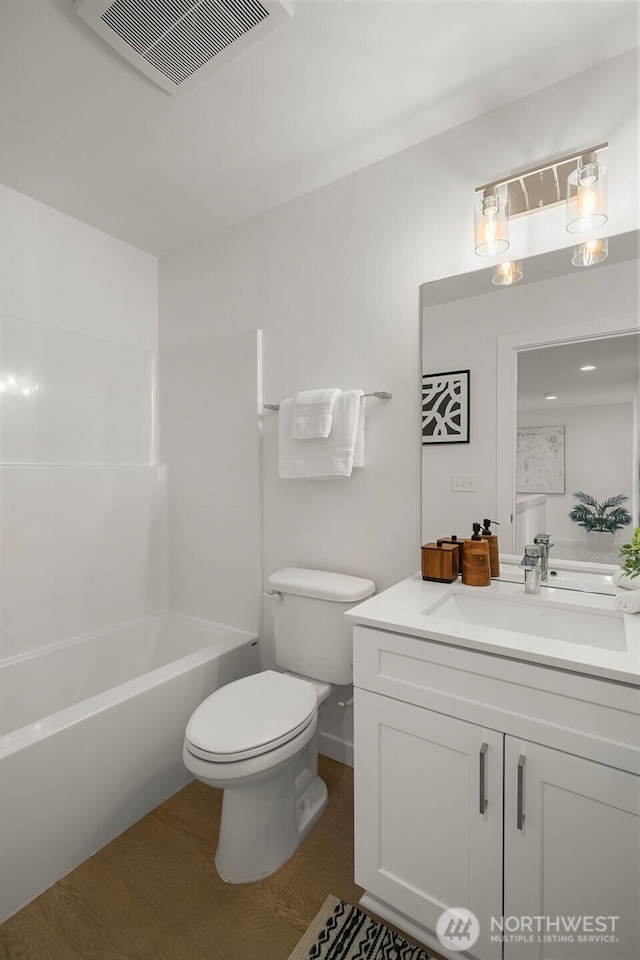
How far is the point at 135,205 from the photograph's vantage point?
211cm

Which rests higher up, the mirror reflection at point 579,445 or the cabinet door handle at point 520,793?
the mirror reflection at point 579,445

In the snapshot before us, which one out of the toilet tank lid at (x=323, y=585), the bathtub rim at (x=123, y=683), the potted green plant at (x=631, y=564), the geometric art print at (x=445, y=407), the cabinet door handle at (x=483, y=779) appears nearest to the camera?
the cabinet door handle at (x=483, y=779)

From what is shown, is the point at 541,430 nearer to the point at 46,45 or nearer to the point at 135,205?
the point at 46,45

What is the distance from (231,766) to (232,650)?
2.49 feet

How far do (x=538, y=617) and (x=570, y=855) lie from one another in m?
0.54

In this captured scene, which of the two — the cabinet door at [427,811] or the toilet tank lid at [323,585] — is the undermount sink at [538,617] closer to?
the cabinet door at [427,811]

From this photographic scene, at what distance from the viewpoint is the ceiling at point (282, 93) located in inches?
50.2

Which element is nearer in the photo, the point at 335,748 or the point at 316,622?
the point at 316,622

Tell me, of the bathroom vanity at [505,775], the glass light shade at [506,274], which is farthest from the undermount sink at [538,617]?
the glass light shade at [506,274]

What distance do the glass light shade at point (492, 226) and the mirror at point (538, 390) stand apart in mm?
91

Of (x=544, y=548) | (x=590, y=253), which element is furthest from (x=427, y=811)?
(x=590, y=253)

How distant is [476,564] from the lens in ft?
4.83

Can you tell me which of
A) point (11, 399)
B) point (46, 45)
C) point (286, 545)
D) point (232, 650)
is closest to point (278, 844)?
point (232, 650)

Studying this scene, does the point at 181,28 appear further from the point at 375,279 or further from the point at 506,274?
the point at 506,274
